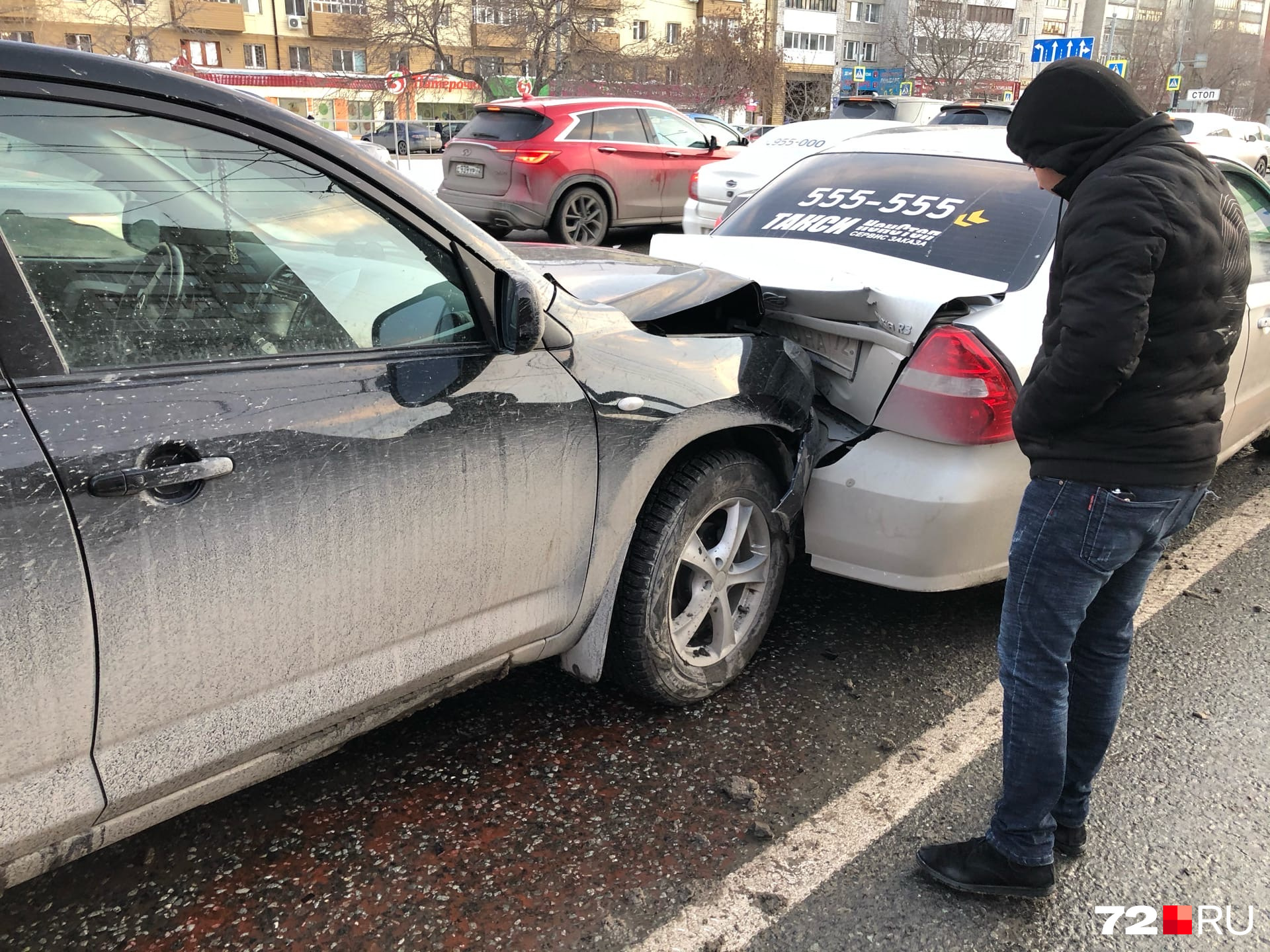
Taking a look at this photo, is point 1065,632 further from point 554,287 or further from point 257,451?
point 257,451

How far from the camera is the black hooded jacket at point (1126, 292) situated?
1942 mm

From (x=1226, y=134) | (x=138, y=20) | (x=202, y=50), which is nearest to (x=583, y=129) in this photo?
(x=1226, y=134)

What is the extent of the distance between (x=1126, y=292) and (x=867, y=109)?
61.2 feet

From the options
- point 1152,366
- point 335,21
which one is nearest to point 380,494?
point 1152,366

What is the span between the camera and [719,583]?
9.92 feet

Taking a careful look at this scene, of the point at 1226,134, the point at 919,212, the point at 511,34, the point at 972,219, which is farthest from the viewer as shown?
the point at 511,34

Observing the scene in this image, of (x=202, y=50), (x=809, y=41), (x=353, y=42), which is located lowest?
(x=202, y=50)

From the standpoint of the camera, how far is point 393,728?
292 centimetres

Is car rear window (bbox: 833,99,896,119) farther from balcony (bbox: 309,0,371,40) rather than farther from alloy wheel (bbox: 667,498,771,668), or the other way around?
balcony (bbox: 309,0,371,40)

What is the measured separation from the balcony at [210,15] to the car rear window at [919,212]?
54068mm

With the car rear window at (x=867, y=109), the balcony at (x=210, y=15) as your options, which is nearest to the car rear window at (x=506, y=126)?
the car rear window at (x=867, y=109)

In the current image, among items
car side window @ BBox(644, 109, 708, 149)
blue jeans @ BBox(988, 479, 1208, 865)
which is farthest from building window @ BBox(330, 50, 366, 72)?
blue jeans @ BBox(988, 479, 1208, 865)

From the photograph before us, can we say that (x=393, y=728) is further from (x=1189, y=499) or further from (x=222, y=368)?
(x=1189, y=499)

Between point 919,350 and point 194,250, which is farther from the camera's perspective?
point 919,350
